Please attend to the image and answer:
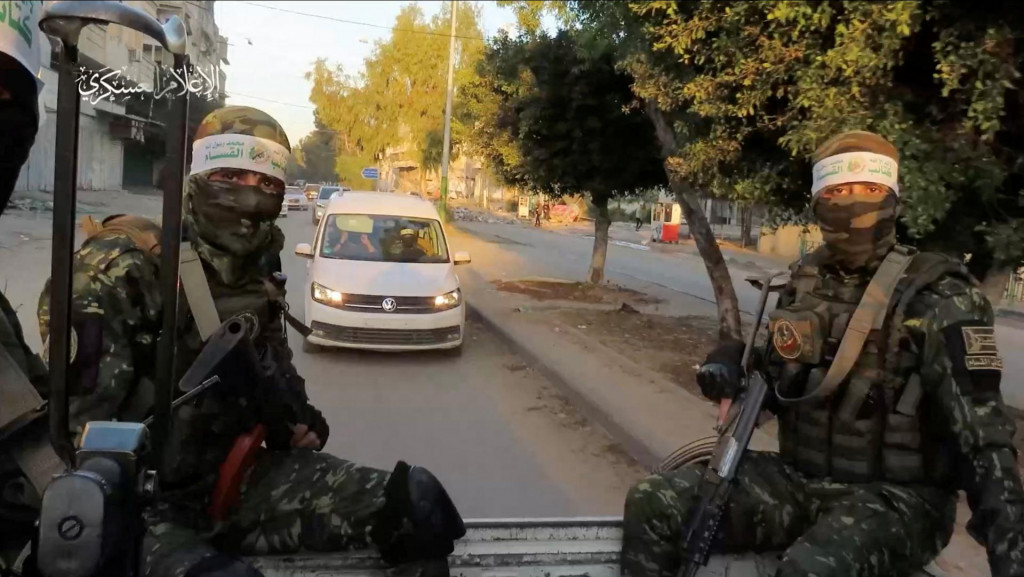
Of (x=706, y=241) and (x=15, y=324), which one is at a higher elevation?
(x=706, y=241)

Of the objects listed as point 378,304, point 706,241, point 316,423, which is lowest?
point 378,304

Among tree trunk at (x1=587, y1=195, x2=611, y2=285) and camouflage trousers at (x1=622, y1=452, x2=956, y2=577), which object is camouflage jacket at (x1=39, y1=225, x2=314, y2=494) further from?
tree trunk at (x1=587, y1=195, x2=611, y2=285)

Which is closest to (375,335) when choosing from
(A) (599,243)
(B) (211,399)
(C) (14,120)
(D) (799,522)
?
(B) (211,399)

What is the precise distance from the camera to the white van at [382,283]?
8.31 metres

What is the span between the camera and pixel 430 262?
919cm

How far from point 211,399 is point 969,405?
2.11 meters

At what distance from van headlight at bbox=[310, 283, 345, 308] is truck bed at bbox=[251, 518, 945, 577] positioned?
604 centimetres

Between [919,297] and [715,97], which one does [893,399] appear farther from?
[715,97]

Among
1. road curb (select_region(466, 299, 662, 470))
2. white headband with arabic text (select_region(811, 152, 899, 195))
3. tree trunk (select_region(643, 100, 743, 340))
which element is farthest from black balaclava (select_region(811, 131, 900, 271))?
tree trunk (select_region(643, 100, 743, 340))

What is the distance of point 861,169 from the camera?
8.46ft

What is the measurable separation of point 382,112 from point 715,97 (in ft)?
120

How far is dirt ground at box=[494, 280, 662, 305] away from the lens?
13727mm

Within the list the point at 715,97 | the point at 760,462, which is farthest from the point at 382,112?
the point at 760,462

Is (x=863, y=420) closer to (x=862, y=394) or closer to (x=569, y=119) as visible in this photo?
(x=862, y=394)
